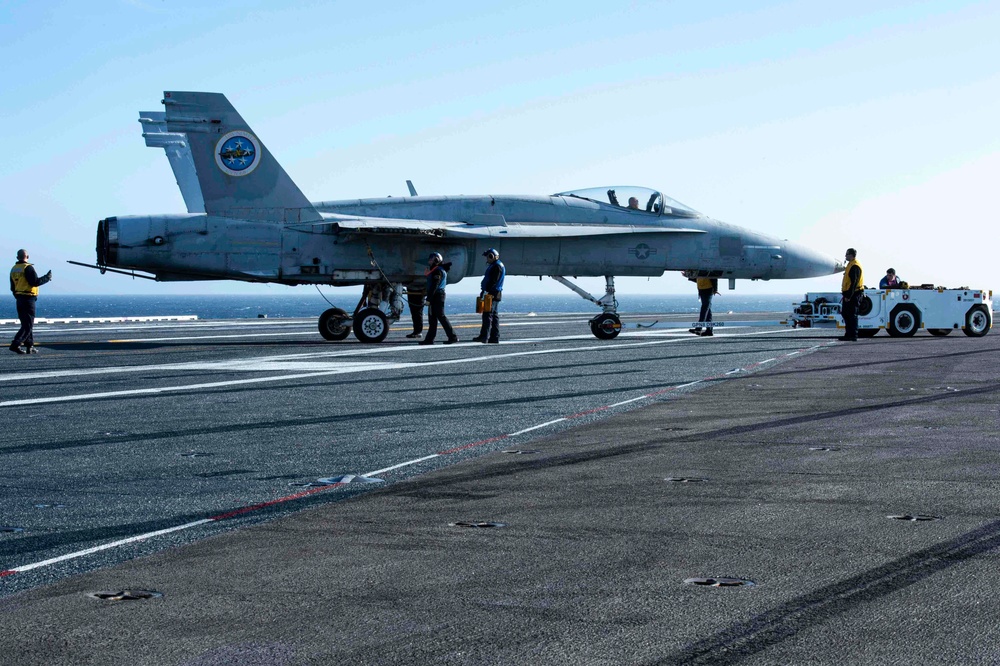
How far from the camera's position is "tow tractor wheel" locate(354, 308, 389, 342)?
24078mm

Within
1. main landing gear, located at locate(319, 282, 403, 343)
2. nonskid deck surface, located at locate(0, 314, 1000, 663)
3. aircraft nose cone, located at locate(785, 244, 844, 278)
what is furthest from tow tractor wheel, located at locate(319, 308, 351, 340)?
nonskid deck surface, located at locate(0, 314, 1000, 663)

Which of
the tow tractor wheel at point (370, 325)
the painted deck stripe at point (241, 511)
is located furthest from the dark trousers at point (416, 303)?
the painted deck stripe at point (241, 511)

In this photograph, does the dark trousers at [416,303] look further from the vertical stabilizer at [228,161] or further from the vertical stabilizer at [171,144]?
the vertical stabilizer at [171,144]

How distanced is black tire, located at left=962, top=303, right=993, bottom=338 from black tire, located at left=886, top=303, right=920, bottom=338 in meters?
1.61

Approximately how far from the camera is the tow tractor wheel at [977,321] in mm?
28375

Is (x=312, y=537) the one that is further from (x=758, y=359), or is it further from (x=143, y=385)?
(x=758, y=359)

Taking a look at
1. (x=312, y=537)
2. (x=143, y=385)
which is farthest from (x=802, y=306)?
(x=312, y=537)

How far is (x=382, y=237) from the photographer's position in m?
23.8

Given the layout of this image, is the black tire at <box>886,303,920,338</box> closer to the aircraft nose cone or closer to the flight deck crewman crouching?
the aircraft nose cone

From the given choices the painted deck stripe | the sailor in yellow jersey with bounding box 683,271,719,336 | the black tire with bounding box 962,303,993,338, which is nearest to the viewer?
the painted deck stripe

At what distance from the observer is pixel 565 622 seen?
4.15 m

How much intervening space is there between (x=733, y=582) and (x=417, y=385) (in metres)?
9.86

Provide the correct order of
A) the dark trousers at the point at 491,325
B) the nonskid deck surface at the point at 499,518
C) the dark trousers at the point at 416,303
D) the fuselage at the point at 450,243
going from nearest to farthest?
1. the nonskid deck surface at the point at 499,518
2. the fuselage at the point at 450,243
3. the dark trousers at the point at 491,325
4. the dark trousers at the point at 416,303

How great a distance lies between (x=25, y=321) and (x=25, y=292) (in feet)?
1.97
